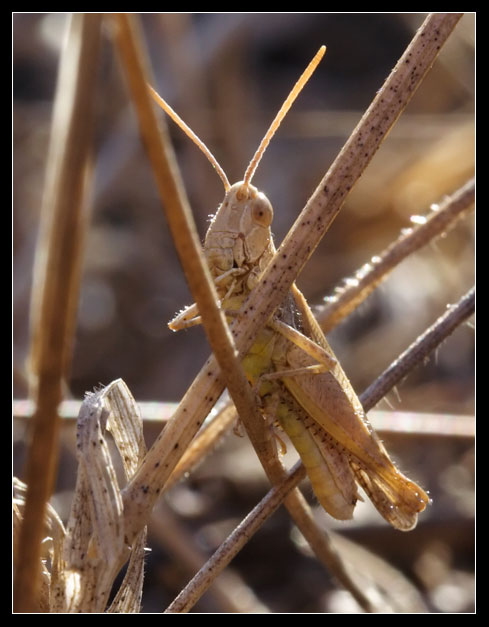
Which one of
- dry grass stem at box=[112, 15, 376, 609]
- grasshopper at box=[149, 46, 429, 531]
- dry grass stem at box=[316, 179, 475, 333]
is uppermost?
dry grass stem at box=[316, 179, 475, 333]

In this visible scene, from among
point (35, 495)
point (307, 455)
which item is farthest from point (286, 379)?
point (35, 495)

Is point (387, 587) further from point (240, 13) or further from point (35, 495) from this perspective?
point (240, 13)

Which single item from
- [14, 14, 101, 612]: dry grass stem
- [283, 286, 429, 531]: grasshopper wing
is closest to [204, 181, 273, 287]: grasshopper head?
[283, 286, 429, 531]: grasshopper wing

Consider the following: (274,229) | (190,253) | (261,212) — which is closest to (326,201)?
(190,253)

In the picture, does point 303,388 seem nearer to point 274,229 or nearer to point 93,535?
point 93,535

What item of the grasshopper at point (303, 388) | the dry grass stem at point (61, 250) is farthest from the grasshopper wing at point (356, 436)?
the dry grass stem at point (61, 250)

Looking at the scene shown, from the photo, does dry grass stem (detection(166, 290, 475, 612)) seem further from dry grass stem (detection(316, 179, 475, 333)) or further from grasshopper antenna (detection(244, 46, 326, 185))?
grasshopper antenna (detection(244, 46, 326, 185))
